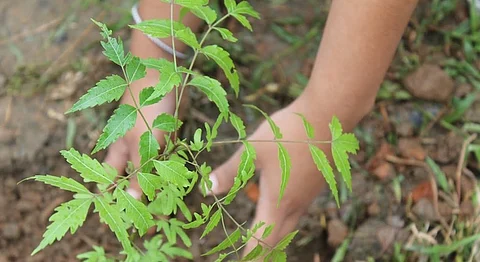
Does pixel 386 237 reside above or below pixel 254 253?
below

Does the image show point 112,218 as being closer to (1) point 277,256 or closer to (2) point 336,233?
(1) point 277,256

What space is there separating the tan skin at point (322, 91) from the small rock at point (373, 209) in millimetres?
328

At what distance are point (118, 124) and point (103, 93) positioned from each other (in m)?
0.04

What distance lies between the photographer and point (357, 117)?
1.36 metres

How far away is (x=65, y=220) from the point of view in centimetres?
73

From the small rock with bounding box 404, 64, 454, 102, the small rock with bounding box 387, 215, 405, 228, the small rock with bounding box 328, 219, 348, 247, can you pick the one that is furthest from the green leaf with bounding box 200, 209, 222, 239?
the small rock with bounding box 404, 64, 454, 102

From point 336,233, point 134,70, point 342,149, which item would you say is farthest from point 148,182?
point 336,233

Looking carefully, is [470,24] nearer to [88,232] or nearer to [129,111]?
[88,232]

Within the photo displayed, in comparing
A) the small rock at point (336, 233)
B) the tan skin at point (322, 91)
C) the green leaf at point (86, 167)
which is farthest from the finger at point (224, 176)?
the green leaf at point (86, 167)

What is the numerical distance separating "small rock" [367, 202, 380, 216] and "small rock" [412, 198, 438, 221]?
0.10 meters

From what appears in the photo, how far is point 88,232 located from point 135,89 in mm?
417

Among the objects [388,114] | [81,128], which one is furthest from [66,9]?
[388,114]

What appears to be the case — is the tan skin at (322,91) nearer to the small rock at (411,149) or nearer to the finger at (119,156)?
the finger at (119,156)

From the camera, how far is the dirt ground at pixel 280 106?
64.9 inches
